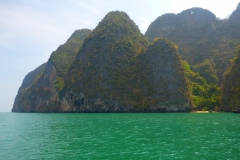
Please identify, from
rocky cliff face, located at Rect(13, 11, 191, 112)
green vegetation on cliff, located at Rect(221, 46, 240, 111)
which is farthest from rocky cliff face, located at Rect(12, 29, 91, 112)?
green vegetation on cliff, located at Rect(221, 46, 240, 111)

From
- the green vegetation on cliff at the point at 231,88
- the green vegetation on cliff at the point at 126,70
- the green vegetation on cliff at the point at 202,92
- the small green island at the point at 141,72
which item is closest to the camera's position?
the green vegetation on cliff at the point at 231,88

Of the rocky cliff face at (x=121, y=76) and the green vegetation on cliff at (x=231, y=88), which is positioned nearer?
the green vegetation on cliff at (x=231, y=88)

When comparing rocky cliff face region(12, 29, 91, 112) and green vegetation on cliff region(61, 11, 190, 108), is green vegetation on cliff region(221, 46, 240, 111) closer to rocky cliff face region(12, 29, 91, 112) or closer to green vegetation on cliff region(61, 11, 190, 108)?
green vegetation on cliff region(61, 11, 190, 108)

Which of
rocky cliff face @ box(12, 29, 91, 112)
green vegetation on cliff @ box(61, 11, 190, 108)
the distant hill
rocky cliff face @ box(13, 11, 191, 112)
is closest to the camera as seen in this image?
rocky cliff face @ box(13, 11, 191, 112)

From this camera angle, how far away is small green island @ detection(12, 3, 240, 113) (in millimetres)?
97062

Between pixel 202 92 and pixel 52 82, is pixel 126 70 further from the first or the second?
pixel 52 82

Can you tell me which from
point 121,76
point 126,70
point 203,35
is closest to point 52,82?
point 121,76

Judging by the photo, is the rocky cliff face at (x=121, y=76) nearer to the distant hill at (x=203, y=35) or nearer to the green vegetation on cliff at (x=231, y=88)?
the green vegetation on cliff at (x=231, y=88)

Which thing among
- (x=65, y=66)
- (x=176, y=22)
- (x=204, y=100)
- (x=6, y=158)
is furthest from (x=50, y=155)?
(x=176, y=22)

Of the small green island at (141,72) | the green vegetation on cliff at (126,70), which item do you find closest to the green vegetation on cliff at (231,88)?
the small green island at (141,72)

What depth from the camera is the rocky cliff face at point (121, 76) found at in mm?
98688

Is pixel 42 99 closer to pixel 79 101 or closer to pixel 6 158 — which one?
pixel 79 101

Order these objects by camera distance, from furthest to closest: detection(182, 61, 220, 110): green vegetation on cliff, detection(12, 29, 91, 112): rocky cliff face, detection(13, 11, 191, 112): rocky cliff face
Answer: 1. detection(12, 29, 91, 112): rocky cliff face
2. detection(13, 11, 191, 112): rocky cliff face
3. detection(182, 61, 220, 110): green vegetation on cliff

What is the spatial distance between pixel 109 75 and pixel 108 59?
369 inches
